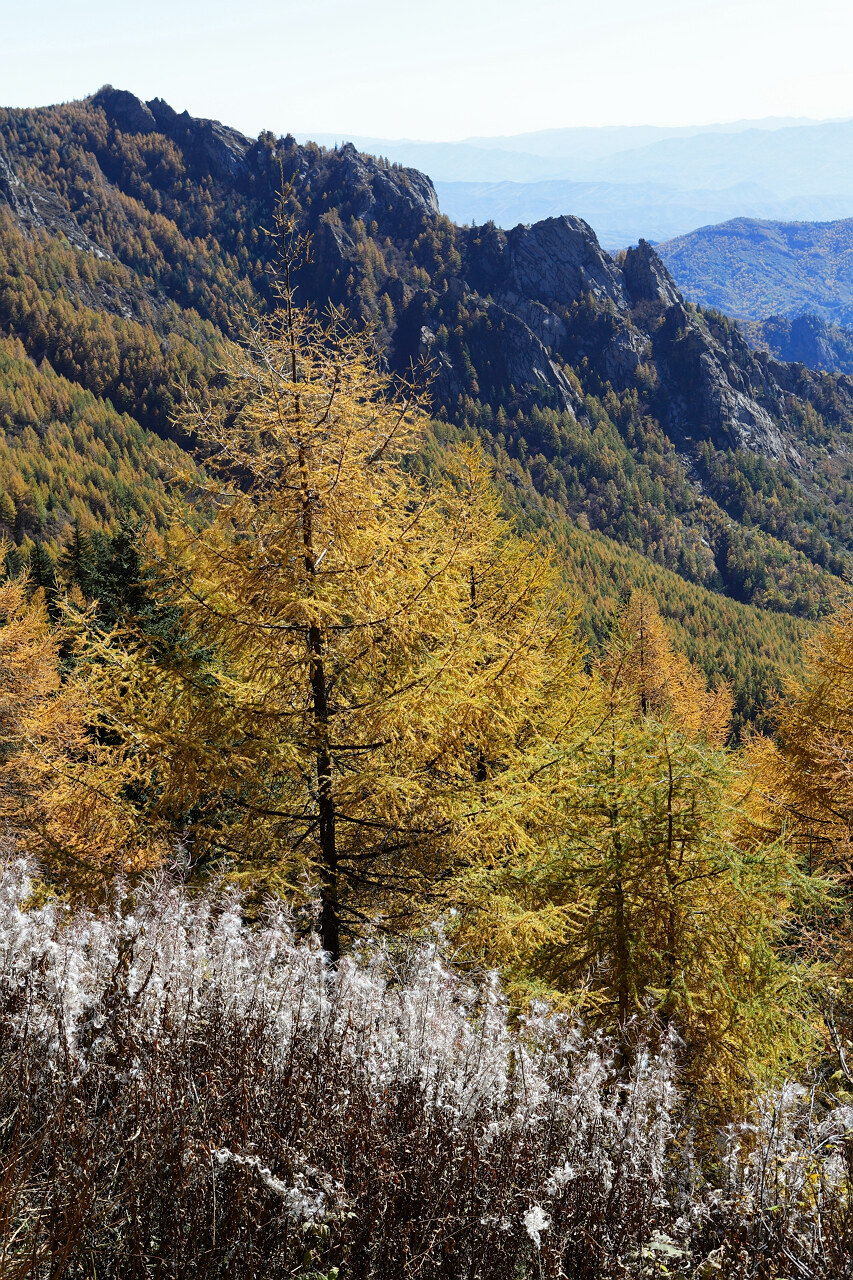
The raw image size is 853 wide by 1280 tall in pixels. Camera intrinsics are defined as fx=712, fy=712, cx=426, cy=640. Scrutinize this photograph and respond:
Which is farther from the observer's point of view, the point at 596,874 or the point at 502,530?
the point at 502,530

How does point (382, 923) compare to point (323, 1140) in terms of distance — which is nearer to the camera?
point (323, 1140)

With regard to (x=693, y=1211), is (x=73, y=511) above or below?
below

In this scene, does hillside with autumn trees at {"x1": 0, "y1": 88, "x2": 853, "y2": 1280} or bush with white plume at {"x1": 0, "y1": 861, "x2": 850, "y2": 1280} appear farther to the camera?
hillside with autumn trees at {"x1": 0, "y1": 88, "x2": 853, "y2": 1280}

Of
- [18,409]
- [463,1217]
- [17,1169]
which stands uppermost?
[17,1169]

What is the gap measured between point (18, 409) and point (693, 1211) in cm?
19035

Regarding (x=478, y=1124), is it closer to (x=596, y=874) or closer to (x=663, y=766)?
(x=596, y=874)

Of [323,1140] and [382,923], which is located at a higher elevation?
[323,1140]

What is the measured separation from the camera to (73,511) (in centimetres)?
11075

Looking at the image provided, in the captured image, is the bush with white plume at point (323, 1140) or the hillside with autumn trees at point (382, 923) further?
the hillside with autumn trees at point (382, 923)

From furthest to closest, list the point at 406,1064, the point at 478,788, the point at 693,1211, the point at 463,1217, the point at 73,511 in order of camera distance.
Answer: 1. the point at 73,511
2. the point at 478,788
3. the point at 406,1064
4. the point at 693,1211
5. the point at 463,1217

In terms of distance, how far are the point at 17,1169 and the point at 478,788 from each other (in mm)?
5852

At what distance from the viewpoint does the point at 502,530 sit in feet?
37.7

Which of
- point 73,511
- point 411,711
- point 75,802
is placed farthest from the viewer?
point 73,511

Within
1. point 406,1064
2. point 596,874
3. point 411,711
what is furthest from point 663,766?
point 406,1064
